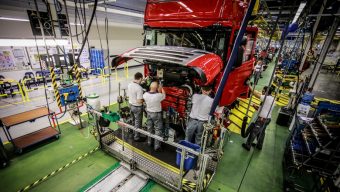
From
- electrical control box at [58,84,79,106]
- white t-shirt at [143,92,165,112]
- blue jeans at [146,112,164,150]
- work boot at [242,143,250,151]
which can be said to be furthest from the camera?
electrical control box at [58,84,79,106]

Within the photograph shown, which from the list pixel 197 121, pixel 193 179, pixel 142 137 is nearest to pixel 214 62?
pixel 197 121

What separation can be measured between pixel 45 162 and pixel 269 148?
6675 millimetres

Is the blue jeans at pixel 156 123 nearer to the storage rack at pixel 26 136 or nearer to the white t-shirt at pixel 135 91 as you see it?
the white t-shirt at pixel 135 91

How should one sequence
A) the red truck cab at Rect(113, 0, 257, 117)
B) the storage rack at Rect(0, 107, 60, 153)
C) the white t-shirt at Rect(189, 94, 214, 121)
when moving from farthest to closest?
the storage rack at Rect(0, 107, 60, 153) → the white t-shirt at Rect(189, 94, 214, 121) → the red truck cab at Rect(113, 0, 257, 117)

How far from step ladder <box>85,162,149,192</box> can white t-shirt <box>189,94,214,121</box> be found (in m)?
1.90

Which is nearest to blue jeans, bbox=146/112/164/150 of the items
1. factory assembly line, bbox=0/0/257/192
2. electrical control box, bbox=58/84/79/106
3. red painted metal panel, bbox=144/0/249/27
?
factory assembly line, bbox=0/0/257/192

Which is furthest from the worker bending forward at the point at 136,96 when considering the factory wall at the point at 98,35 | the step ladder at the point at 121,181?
the factory wall at the point at 98,35

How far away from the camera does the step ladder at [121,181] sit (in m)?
3.72

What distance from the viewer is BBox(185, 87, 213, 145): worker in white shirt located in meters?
3.90

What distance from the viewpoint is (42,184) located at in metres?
3.86

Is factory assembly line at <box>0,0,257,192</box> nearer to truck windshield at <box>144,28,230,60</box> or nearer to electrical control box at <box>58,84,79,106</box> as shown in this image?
truck windshield at <box>144,28,230,60</box>

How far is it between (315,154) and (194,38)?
3.93 m

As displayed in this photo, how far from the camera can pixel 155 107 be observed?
→ 4.25 meters

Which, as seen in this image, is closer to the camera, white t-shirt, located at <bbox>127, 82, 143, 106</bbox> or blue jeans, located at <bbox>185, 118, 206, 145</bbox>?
blue jeans, located at <bbox>185, 118, 206, 145</bbox>
